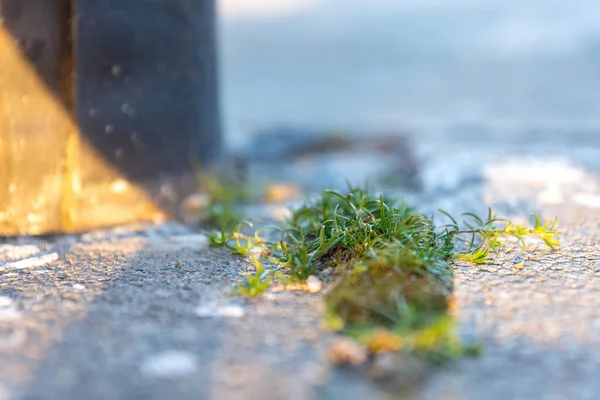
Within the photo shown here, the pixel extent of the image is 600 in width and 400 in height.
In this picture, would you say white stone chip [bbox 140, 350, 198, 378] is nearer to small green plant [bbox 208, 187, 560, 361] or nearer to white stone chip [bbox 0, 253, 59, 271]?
small green plant [bbox 208, 187, 560, 361]

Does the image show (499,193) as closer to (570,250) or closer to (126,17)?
(570,250)

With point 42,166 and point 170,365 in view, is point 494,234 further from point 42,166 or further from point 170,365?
point 42,166

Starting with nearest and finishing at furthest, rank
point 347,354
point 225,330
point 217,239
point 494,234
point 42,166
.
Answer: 1. point 347,354
2. point 225,330
3. point 494,234
4. point 217,239
5. point 42,166

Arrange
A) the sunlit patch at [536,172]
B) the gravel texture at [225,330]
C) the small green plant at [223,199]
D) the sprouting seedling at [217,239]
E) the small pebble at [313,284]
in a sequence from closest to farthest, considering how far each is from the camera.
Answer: the gravel texture at [225,330]
the small pebble at [313,284]
the sprouting seedling at [217,239]
the small green plant at [223,199]
the sunlit patch at [536,172]

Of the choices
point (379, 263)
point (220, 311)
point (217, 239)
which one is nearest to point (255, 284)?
point (220, 311)

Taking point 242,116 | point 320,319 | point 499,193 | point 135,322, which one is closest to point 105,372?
point 135,322

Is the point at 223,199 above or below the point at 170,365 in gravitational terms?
above

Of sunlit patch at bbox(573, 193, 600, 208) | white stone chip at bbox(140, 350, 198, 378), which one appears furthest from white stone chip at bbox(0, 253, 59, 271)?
sunlit patch at bbox(573, 193, 600, 208)

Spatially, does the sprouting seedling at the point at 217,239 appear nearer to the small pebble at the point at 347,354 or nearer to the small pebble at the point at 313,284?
the small pebble at the point at 313,284

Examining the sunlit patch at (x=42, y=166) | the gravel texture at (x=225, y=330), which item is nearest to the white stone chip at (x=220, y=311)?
the gravel texture at (x=225, y=330)
